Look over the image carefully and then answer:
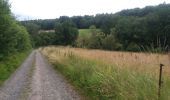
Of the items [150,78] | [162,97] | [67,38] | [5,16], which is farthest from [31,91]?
[67,38]

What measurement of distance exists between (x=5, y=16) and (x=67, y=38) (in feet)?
333

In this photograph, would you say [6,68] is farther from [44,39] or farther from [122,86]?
[44,39]

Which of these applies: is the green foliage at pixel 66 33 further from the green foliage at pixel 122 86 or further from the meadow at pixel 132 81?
the meadow at pixel 132 81

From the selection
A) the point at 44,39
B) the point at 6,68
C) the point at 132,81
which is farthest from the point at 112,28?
the point at 132,81

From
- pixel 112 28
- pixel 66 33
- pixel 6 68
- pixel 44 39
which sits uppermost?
pixel 112 28

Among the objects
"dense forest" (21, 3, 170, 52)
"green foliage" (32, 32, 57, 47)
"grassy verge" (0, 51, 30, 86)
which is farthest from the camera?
"green foliage" (32, 32, 57, 47)

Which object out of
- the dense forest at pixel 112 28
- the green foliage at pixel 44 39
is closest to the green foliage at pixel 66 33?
the dense forest at pixel 112 28

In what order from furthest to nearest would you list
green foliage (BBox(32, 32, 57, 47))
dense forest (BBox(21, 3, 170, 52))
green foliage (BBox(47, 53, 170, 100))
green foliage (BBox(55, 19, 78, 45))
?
1. green foliage (BBox(32, 32, 57, 47))
2. green foliage (BBox(55, 19, 78, 45))
3. dense forest (BBox(21, 3, 170, 52))
4. green foliage (BBox(47, 53, 170, 100))

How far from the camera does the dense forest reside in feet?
166

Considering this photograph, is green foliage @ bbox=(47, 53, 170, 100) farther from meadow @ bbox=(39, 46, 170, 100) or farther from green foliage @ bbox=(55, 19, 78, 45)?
green foliage @ bbox=(55, 19, 78, 45)

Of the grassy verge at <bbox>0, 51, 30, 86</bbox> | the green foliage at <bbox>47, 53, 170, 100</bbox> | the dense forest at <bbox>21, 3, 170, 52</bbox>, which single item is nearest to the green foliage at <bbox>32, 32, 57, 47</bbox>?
the dense forest at <bbox>21, 3, 170, 52</bbox>

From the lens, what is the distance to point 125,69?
35.3ft

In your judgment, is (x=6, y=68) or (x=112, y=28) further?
(x=112, y=28)

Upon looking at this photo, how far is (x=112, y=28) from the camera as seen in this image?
83188 millimetres
